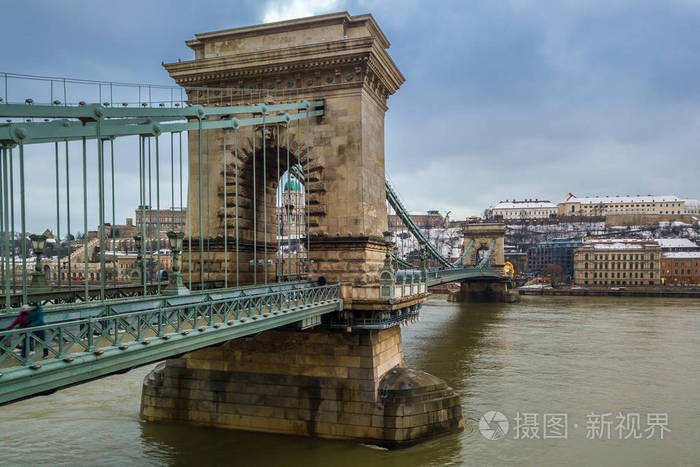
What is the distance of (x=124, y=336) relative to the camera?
359 inches

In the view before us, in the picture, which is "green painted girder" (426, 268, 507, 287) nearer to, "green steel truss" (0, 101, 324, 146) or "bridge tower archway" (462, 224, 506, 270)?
"bridge tower archway" (462, 224, 506, 270)

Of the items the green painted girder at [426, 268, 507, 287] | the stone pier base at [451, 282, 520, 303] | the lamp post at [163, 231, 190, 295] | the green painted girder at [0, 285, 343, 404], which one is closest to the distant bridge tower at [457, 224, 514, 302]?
the stone pier base at [451, 282, 520, 303]

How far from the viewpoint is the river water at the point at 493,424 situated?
15.8m

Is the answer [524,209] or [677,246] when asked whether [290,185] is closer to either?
[677,246]

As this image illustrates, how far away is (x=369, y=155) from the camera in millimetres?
18453

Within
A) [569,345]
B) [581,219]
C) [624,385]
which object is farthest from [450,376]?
[581,219]

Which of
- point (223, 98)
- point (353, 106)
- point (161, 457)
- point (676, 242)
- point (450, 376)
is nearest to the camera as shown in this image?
point (161, 457)

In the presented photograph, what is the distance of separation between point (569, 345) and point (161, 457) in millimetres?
26124

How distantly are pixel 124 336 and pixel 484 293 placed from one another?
6897 cm

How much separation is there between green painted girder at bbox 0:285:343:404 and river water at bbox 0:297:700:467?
526cm

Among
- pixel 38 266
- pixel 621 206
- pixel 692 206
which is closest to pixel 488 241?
pixel 38 266

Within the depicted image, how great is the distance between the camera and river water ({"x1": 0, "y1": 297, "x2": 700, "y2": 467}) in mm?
15844

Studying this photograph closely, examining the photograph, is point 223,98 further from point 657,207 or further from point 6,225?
point 657,207

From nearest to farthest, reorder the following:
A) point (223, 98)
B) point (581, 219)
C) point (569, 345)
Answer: point (223, 98), point (569, 345), point (581, 219)
